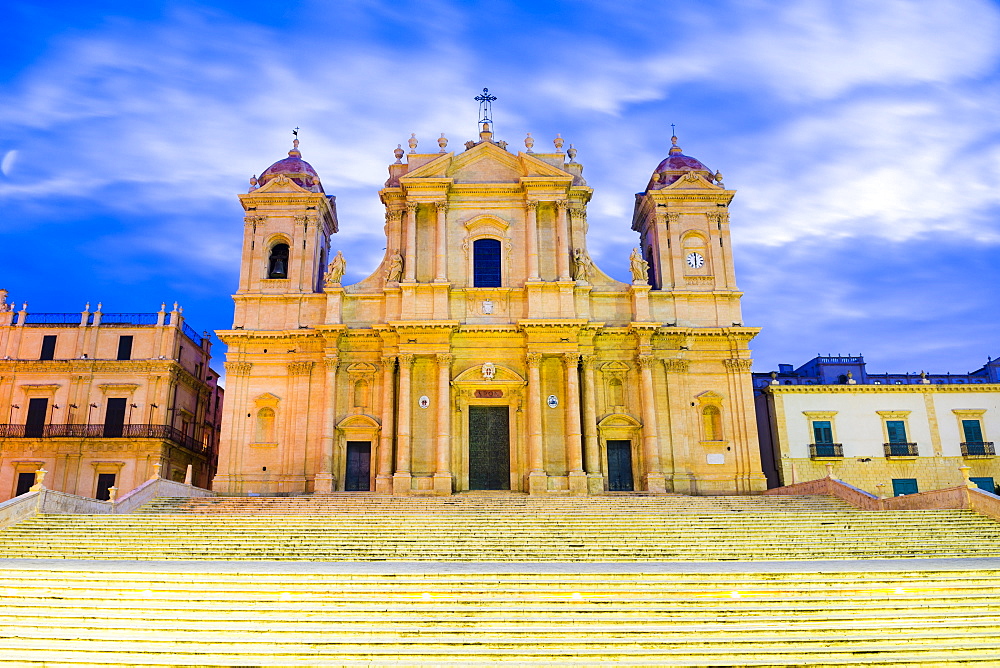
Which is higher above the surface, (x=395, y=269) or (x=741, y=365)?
(x=395, y=269)

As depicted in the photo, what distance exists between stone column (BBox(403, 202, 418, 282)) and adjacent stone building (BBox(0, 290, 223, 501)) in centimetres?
1250

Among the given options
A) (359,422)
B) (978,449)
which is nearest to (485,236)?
(359,422)

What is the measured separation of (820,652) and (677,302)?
22.0 m

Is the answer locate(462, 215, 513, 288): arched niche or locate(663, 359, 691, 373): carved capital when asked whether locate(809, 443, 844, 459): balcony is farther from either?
locate(462, 215, 513, 288): arched niche

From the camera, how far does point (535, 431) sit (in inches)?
1147

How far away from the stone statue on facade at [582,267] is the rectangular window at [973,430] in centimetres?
1748

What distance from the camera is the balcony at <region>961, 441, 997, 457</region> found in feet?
113

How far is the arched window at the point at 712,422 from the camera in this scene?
31062mm

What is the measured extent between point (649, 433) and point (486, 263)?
907 cm

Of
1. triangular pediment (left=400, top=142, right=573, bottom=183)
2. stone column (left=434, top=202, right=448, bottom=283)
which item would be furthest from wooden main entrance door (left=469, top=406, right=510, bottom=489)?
triangular pediment (left=400, top=142, right=573, bottom=183)

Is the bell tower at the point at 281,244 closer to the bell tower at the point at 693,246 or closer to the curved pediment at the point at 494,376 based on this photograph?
the curved pediment at the point at 494,376

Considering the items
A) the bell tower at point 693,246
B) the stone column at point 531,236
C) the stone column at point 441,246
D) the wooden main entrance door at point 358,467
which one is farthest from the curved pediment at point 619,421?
the wooden main entrance door at point 358,467

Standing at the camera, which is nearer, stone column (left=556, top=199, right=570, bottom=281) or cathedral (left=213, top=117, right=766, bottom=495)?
cathedral (left=213, top=117, right=766, bottom=495)

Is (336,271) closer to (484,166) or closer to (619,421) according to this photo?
(484,166)
